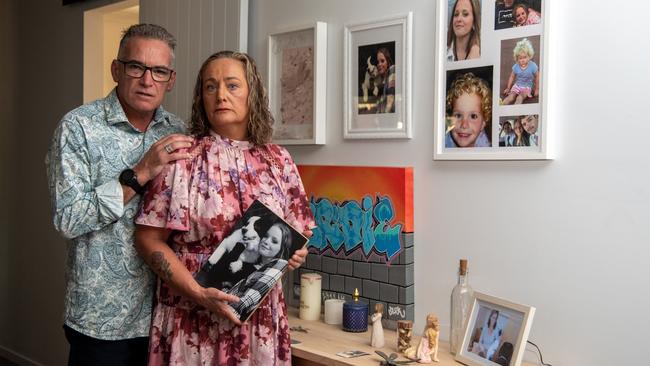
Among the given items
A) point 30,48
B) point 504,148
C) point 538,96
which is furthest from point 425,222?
point 30,48

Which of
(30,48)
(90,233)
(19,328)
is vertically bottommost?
(19,328)

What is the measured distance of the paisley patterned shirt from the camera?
1.69 metres

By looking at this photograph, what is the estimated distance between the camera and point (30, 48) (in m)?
3.97

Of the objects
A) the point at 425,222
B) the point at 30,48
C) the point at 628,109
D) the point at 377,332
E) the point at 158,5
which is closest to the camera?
the point at 628,109

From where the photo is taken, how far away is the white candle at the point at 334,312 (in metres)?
2.20

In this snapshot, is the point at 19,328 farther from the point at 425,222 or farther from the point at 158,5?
the point at 425,222

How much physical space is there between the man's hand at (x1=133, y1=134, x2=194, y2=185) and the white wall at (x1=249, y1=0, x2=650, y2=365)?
767 millimetres

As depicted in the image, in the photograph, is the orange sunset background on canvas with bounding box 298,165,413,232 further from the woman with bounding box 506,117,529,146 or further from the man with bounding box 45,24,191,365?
the man with bounding box 45,24,191,365

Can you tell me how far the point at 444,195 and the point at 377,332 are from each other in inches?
18.6

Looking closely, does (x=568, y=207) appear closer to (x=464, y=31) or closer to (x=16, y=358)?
(x=464, y=31)

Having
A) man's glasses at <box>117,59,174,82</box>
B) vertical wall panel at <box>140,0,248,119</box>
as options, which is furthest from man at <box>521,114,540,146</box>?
vertical wall panel at <box>140,0,248,119</box>

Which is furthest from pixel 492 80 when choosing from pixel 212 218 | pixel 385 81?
pixel 212 218

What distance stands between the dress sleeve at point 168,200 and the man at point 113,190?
0.09 feet

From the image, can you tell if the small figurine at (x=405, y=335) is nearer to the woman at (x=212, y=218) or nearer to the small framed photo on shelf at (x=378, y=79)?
the woman at (x=212, y=218)
